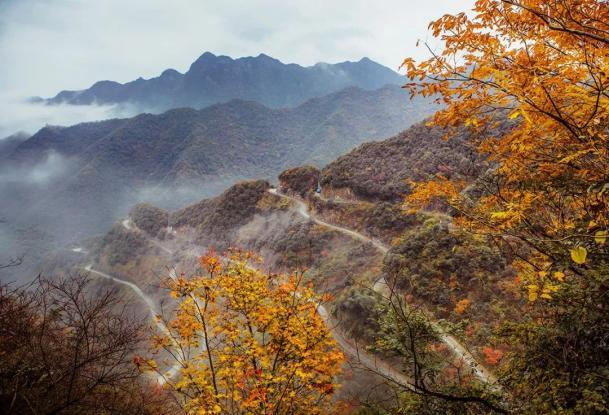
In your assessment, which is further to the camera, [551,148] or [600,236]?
[551,148]

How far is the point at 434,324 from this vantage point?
929cm

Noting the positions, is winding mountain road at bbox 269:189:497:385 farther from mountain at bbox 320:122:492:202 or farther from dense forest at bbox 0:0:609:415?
mountain at bbox 320:122:492:202

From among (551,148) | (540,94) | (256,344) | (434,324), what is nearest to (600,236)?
(540,94)

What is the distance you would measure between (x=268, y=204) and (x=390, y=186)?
24.7 meters

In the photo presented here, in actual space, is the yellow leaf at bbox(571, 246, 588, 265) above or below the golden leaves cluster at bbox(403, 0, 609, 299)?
below

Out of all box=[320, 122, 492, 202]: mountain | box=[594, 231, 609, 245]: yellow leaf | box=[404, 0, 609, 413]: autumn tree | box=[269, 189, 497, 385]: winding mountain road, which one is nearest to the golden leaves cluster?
box=[404, 0, 609, 413]: autumn tree

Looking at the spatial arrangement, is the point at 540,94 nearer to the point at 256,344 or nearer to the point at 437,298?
the point at 256,344

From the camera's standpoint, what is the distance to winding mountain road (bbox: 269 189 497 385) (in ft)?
33.3

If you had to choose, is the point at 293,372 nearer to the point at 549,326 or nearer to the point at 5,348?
the point at 549,326

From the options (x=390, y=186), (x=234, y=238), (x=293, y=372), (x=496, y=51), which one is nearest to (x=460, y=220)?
(x=496, y=51)

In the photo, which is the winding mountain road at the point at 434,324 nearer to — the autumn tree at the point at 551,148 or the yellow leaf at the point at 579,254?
the autumn tree at the point at 551,148

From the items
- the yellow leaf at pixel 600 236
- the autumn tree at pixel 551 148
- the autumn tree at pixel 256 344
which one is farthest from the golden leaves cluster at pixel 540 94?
the autumn tree at pixel 256 344

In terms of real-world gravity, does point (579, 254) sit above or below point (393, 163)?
below

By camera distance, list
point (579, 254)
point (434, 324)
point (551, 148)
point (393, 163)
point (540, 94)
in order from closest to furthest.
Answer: point (579, 254), point (540, 94), point (551, 148), point (434, 324), point (393, 163)
